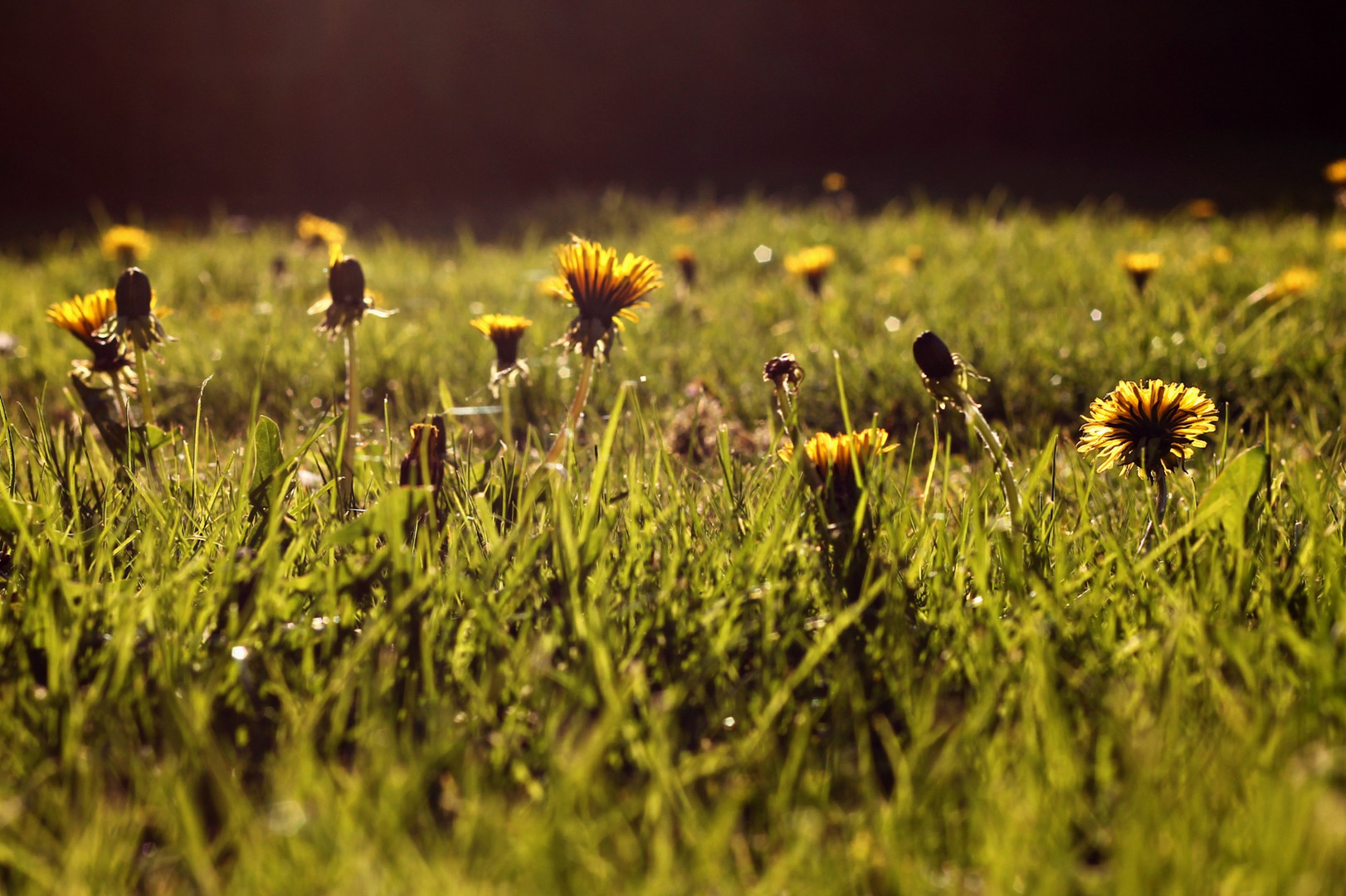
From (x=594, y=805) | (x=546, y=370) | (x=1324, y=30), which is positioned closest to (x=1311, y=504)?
(x=594, y=805)

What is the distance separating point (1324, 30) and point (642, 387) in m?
10.6

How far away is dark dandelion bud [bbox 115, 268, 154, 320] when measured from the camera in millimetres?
1395

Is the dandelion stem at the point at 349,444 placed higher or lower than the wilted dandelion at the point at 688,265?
lower

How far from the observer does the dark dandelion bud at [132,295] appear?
1.39 meters

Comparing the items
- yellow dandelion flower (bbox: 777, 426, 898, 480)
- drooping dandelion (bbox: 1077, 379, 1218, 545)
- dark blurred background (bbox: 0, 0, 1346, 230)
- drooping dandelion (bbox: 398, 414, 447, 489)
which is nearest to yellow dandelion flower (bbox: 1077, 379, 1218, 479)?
drooping dandelion (bbox: 1077, 379, 1218, 545)

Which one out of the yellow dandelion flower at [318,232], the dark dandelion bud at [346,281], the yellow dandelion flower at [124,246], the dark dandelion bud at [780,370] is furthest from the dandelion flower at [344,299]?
the yellow dandelion flower at [124,246]

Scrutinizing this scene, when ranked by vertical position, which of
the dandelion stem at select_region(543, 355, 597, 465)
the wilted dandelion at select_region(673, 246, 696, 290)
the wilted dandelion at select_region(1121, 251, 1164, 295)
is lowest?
the dandelion stem at select_region(543, 355, 597, 465)

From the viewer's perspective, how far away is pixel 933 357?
1256mm

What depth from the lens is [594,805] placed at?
0.87 meters

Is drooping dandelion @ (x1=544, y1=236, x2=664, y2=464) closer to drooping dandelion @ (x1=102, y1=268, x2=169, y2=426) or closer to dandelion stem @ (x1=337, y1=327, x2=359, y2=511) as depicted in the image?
dandelion stem @ (x1=337, y1=327, x2=359, y2=511)

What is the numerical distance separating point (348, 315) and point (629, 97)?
8.60 m

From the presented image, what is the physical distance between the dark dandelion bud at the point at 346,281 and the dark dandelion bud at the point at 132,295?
266 millimetres

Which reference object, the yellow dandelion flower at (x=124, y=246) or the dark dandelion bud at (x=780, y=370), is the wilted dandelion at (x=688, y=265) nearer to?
the dark dandelion bud at (x=780, y=370)

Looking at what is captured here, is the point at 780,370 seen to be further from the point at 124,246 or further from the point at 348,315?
the point at 124,246
